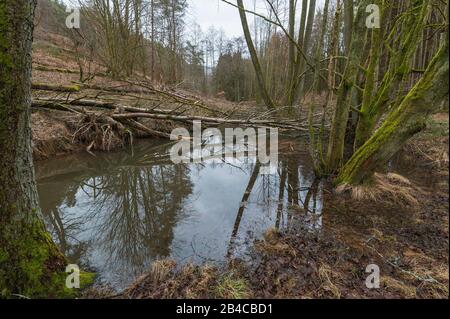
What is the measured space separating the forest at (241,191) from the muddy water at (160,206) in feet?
0.10

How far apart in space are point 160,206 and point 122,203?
797 mm

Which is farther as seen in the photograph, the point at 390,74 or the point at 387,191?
the point at 390,74

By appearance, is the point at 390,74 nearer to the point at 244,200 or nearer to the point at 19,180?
the point at 244,200

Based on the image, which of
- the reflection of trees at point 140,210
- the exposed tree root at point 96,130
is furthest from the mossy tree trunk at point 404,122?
the exposed tree root at point 96,130

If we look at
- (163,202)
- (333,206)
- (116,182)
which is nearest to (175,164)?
(116,182)

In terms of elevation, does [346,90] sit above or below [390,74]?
below

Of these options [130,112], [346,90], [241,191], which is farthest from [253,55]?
[241,191]

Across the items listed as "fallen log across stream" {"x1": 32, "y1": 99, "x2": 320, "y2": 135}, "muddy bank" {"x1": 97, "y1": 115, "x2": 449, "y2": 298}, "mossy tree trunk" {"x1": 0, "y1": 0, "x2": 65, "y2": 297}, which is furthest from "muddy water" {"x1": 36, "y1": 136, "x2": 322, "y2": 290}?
"fallen log across stream" {"x1": 32, "y1": 99, "x2": 320, "y2": 135}

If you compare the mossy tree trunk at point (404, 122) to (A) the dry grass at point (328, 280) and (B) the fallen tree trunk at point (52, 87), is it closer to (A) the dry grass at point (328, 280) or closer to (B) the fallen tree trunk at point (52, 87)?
(A) the dry grass at point (328, 280)

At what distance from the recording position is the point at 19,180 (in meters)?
2.03

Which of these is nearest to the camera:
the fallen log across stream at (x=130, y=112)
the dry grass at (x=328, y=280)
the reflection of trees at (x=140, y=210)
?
the dry grass at (x=328, y=280)

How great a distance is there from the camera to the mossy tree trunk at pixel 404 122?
2873 millimetres

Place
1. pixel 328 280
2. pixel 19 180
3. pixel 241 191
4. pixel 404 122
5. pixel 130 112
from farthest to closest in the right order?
pixel 130 112, pixel 241 191, pixel 404 122, pixel 328 280, pixel 19 180

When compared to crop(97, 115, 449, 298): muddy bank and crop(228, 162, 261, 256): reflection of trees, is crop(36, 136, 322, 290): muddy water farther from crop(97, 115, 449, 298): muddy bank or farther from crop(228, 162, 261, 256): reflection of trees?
crop(97, 115, 449, 298): muddy bank
